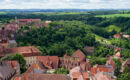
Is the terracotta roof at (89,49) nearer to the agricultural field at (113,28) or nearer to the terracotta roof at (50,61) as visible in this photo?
the terracotta roof at (50,61)

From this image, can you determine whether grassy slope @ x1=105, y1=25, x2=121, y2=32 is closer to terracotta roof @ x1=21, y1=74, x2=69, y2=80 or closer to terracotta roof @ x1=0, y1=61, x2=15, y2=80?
terracotta roof @ x1=0, y1=61, x2=15, y2=80

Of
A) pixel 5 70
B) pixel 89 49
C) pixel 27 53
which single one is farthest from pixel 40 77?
pixel 89 49

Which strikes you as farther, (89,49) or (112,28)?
(112,28)

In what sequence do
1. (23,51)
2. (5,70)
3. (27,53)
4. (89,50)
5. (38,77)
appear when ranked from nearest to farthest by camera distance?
1. (38,77)
2. (5,70)
3. (27,53)
4. (23,51)
5. (89,50)

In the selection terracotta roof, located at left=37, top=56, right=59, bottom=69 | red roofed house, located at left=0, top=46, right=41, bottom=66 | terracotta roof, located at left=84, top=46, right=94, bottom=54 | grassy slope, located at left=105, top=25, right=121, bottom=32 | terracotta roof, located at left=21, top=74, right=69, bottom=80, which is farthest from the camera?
grassy slope, located at left=105, top=25, right=121, bottom=32

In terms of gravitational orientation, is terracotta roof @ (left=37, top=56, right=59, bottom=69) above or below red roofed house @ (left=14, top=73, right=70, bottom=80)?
below

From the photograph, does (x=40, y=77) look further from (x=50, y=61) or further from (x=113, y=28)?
(x=113, y=28)

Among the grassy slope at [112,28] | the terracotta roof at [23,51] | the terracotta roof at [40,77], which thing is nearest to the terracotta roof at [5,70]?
the terracotta roof at [40,77]

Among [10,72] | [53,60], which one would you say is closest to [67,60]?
[53,60]

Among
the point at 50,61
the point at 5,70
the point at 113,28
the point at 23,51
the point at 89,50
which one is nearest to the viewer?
the point at 5,70

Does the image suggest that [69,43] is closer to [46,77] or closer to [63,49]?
[63,49]

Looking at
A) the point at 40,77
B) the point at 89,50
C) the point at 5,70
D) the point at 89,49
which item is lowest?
the point at 89,50

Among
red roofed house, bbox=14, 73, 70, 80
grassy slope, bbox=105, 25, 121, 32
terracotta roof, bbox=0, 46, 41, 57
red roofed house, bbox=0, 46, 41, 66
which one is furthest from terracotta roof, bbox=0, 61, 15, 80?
grassy slope, bbox=105, 25, 121, 32
